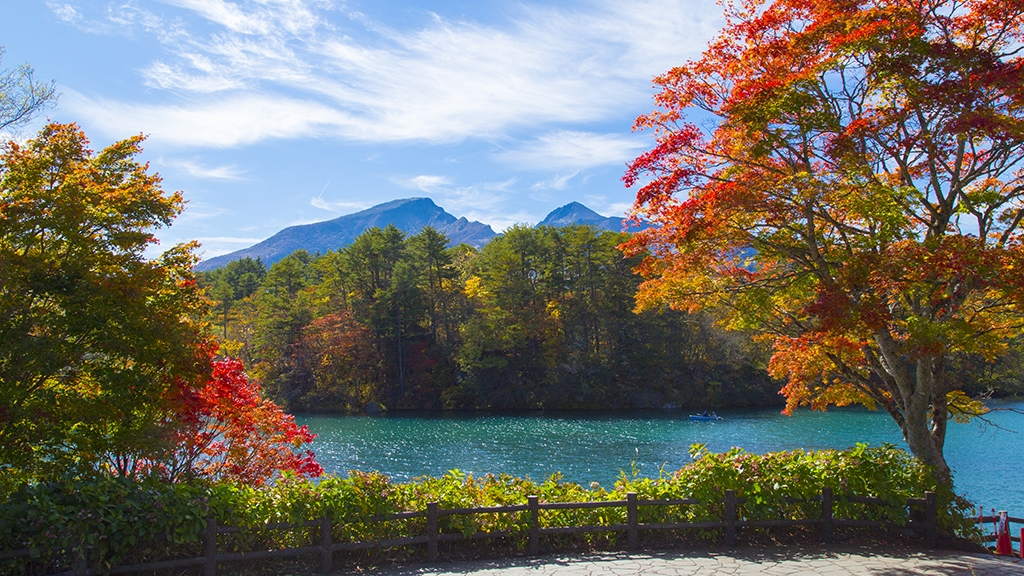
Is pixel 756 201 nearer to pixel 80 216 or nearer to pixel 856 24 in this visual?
pixel 856 24

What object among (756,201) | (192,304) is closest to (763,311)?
(756,201)

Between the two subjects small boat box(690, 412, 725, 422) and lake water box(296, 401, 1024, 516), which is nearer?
lake water box(296, 401, 1024, 516)

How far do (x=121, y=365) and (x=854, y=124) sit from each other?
33.1 ft

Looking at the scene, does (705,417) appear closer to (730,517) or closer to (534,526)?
(730,517)

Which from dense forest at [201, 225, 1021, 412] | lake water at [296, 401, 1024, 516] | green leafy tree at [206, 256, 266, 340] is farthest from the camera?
green leafy tree at [206, 256, 266, 340]

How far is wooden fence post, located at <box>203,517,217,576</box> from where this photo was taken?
7.03 metres

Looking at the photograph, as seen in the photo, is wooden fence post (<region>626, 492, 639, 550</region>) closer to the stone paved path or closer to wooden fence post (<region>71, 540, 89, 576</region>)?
the stone paved path

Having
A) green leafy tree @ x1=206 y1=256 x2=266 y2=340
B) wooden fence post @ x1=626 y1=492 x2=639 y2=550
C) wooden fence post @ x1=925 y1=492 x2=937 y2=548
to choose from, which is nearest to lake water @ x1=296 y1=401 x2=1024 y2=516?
wooden fence post @ x1=925 y1=492 x2=937 y2=548

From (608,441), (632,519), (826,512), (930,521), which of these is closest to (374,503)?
(632,519)

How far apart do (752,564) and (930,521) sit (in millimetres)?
2962

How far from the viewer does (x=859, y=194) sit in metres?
8.53

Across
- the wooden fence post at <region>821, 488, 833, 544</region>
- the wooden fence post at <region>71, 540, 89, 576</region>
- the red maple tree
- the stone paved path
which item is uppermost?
the red maple tree

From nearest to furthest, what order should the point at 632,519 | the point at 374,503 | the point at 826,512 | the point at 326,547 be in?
the point at 326,547 → the point at 374,503 → the point at 632,519 → the point at 826,512

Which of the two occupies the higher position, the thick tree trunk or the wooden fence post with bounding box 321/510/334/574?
the thick tree trunk
